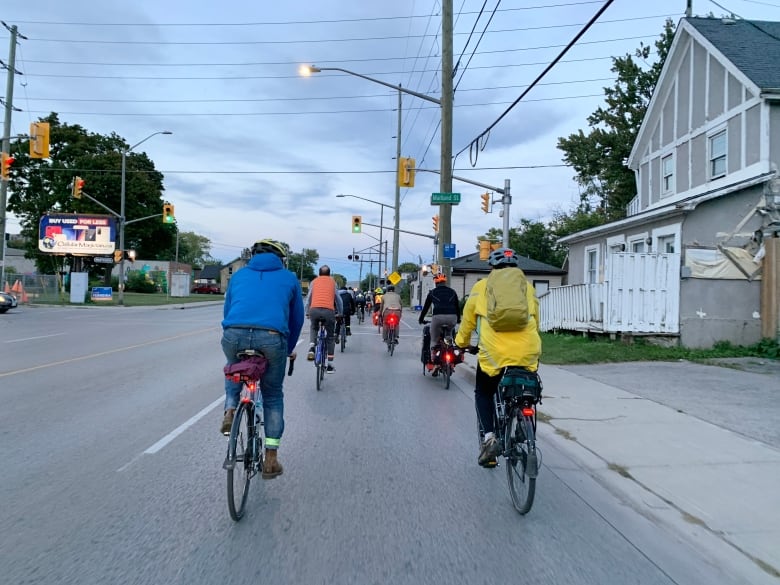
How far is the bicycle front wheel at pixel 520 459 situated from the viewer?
4.25 m

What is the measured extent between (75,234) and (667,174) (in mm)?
47157

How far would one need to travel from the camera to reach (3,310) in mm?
28750

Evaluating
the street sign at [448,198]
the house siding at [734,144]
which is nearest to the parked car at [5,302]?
the street sign at [448,198]

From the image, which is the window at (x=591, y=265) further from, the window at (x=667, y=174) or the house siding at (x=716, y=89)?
the house siding at (x=716, y=89)

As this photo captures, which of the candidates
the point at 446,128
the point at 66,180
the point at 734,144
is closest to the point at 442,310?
the point at 446,128

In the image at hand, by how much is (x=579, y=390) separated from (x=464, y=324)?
4.65 metres

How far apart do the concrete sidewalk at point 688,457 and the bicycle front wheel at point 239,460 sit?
3.05m

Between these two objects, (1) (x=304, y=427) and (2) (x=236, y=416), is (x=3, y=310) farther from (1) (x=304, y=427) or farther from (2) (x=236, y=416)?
(2) (x=236, y=416)

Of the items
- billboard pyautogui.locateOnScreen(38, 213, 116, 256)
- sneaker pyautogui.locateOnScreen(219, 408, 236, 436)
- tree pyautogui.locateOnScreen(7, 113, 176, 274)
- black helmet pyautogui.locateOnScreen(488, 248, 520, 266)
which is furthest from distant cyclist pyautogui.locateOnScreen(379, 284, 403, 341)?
tree pyautogui.locateOnScreen(7, 113, 176, 274)

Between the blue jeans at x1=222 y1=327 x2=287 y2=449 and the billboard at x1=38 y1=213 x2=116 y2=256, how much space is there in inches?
2057

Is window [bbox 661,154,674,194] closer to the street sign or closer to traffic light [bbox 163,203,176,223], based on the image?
the street sign

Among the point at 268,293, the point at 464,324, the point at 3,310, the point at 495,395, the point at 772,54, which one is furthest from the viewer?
the point at 3,310

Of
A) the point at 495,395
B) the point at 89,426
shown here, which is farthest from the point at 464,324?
the point at 89,426

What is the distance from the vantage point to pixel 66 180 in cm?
6131
